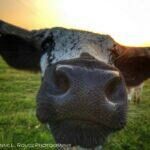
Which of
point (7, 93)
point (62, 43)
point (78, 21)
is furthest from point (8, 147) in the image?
point (7, 93)

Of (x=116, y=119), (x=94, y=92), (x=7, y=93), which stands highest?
(x=94, y=92)

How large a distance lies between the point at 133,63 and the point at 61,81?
3.27 feet

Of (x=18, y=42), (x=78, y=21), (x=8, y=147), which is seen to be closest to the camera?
(x=18, y=42)

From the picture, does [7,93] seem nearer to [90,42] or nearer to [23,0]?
[23,0]

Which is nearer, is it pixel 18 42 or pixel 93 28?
pixel 18 42

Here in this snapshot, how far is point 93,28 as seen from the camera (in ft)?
11.2

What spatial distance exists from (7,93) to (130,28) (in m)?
2.42

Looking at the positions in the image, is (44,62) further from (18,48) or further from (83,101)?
(83,101)

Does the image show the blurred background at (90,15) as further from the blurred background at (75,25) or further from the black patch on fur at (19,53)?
the black patch on fur at (19,53)

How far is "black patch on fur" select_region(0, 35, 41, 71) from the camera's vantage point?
10.00 ft

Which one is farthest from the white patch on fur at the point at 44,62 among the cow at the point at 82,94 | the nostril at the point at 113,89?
the nostril at the point at 113,89

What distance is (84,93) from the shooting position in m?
2.17

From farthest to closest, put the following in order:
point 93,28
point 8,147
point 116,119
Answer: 1. point 8,147
2. point 93,28
3. point 116,119

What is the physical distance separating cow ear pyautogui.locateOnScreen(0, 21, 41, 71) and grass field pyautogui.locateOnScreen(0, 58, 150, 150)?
40 cm
